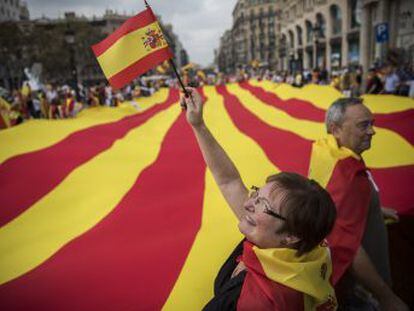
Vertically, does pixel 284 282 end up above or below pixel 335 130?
below

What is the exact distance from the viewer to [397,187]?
2709mm

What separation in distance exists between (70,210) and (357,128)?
1973 mm

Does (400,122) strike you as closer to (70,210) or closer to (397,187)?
(397,187)

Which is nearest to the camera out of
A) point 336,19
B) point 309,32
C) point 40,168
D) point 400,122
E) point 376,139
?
point 40,168

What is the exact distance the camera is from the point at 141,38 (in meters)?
1.76

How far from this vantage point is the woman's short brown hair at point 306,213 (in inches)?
41.2

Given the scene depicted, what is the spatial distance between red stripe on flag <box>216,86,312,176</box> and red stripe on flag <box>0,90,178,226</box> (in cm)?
168

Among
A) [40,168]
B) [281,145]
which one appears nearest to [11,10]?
[40,168]

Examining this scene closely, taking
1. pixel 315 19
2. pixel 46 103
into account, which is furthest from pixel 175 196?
pixel 315 19

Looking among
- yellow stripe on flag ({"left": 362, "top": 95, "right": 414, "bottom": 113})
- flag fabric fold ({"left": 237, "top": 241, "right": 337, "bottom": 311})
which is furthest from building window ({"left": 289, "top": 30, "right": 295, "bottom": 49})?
flag fabric fold ({"left": 237, "top": 241, "right": 337, "bottom": 311})

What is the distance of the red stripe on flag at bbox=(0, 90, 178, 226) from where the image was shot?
2.67m

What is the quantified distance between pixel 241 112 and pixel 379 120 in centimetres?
245

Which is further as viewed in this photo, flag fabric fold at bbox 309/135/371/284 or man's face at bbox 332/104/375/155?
man's face at bbox 332/104/375/155

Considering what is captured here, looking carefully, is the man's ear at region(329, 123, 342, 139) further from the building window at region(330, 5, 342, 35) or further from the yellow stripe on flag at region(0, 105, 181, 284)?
the building window at region(330, 5, 342, 35)
